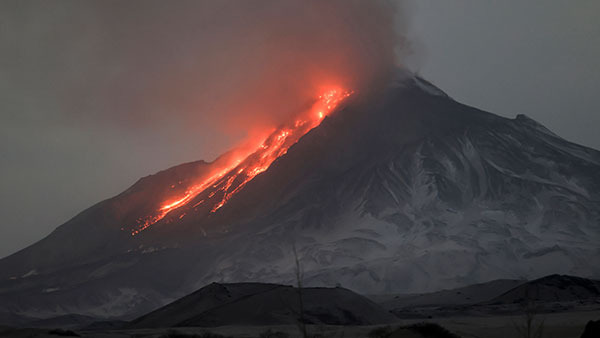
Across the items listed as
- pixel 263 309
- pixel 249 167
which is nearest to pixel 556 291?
pixel 263 309

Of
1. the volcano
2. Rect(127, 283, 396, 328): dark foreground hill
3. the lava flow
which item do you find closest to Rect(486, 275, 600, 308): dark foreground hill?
Rect(127, 283, 396, 328): dark foreground hill

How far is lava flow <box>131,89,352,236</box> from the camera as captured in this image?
123250 millimetres

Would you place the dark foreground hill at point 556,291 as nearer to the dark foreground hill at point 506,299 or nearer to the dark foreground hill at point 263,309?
the dark foreground hill at point 506,299

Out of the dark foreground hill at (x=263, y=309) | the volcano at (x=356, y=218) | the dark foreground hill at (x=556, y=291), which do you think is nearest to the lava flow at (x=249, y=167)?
the volcano at (x=356, y=218)

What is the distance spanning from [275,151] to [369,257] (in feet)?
140

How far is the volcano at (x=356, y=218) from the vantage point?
289 ft

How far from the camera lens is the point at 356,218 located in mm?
103125

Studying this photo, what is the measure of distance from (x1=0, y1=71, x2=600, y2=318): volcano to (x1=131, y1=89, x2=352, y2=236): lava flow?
1.43 ft

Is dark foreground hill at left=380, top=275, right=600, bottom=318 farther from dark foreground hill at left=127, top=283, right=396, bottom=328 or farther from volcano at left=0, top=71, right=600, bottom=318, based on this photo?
volcano at left=0, top=71, right=600, bottom=318

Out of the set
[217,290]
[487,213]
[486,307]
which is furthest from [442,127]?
[217,290]

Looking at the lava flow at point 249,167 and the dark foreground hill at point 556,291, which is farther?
the lava flow at point 249,167

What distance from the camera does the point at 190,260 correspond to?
4188 inches

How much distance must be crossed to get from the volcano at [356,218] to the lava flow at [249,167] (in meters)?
0.44

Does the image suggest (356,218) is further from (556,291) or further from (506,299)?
(556,291)
